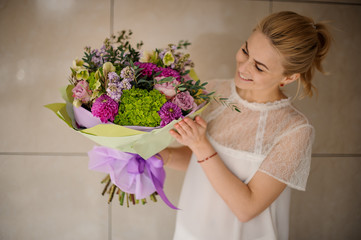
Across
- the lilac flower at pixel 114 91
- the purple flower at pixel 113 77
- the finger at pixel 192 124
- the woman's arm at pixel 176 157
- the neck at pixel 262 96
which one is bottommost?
the woman's arm at pixel 176 157

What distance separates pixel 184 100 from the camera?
2.52 feet

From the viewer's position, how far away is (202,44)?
4.41ft

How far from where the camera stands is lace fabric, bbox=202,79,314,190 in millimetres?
939

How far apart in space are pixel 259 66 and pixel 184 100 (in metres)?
0.36

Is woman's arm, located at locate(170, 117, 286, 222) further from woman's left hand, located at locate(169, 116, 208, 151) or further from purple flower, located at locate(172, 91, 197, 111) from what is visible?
purple flower, located at locate(172, 91, 197, 111)

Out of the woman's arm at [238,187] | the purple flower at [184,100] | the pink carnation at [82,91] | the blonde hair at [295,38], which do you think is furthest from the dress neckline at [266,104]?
the pink carnation at [82,91]

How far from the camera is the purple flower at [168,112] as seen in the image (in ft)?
2.46

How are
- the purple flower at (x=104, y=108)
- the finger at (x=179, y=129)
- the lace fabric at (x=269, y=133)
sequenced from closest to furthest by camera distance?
the purple flower at (x=104, y=108) < the finger at (x=179, y=129) < the lace fabric at (x=269, y=133)

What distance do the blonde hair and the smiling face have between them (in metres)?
0.02

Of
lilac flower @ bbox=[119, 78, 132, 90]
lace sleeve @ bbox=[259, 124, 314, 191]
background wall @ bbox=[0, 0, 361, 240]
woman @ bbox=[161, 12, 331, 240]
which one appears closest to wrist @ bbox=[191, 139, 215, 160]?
woman @ bbox=[161, 12, 331, 240]

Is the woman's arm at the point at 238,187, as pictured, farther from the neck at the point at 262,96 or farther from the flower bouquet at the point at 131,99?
the neck at the point at 262,96

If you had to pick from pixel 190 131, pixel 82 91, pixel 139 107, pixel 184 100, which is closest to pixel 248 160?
pixel 190 131

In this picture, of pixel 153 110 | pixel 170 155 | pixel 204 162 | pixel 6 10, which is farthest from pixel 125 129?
pixel 6 10

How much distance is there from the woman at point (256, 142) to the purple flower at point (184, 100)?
7cm
